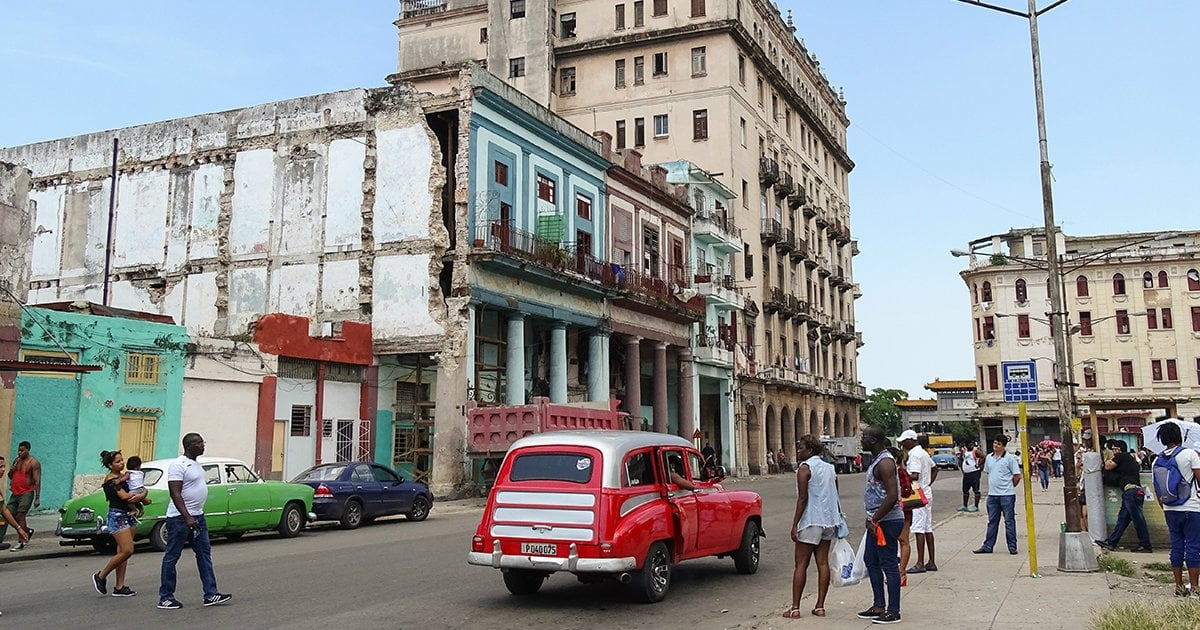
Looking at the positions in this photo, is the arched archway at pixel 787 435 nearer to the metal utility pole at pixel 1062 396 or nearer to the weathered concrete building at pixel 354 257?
the weathered concrete building at pixel 354 257

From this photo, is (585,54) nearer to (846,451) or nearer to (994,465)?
(846,451)

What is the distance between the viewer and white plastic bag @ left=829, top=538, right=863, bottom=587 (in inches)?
362

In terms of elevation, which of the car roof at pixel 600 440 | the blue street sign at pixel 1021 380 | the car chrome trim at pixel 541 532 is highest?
the blue street sign at pixel 1021 380

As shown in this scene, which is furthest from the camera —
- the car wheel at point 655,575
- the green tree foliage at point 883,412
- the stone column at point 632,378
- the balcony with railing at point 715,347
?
the green tree foliage at point 883,412

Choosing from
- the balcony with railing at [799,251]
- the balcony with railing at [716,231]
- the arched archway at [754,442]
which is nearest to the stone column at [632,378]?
the balcony with railing at [716,231]

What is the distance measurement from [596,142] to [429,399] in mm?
13395

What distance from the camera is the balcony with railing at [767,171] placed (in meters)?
59.6

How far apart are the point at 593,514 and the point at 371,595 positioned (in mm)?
2983

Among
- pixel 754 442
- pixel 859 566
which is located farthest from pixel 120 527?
pixel 754 442

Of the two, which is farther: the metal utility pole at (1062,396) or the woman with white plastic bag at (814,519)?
the metal utility pole at (1062,396)

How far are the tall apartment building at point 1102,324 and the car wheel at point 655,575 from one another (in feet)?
217

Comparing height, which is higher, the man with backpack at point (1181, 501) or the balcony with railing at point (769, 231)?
the balcony with railing at point (769, 231)

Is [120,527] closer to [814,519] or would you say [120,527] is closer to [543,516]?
[543,516]

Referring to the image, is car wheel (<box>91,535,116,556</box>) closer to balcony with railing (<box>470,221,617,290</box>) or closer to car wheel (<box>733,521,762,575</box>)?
car wheel (<box>733,521,762,575</box>)
